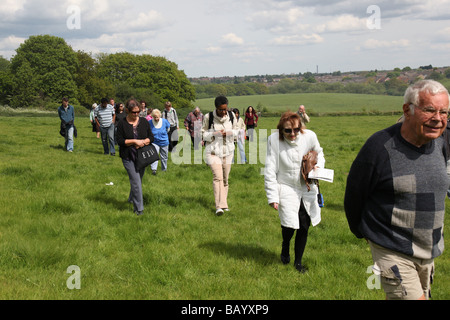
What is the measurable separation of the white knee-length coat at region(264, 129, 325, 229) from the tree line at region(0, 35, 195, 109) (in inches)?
2585

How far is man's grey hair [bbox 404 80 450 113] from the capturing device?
2.95m

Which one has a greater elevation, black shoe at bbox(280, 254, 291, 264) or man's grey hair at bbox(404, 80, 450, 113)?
man's grey hair at bbox(404, 80, 450, 113)

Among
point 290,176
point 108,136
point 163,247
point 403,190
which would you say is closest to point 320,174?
Answer: point 290,176

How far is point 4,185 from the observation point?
33.4 ft

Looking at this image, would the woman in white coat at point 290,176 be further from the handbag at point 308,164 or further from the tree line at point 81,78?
the tree line at point 81,78

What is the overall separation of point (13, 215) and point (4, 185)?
3.04 metres

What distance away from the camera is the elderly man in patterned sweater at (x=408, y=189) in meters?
2.99

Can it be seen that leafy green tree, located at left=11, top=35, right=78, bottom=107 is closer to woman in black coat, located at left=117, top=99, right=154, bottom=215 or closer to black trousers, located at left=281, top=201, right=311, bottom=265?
woman in black coat, located at left=117, top=99, right=154, bottom=215

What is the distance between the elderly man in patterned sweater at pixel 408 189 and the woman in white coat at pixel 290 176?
1.99m

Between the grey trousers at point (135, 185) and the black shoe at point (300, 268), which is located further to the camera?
the grey trousers at point (135, 185)

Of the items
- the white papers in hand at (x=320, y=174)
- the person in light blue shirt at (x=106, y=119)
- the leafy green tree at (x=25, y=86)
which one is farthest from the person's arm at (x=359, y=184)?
the leafy green tree at (x=25, y=86)

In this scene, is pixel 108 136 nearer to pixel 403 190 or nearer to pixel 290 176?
pixel 290 176

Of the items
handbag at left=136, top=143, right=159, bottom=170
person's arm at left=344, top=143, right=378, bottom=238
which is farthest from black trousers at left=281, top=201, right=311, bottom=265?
handbag at left=136, top=143, right=159, bottom=170
